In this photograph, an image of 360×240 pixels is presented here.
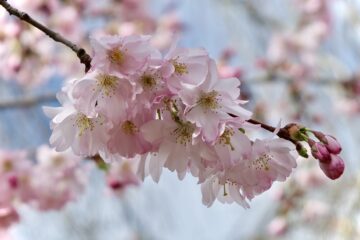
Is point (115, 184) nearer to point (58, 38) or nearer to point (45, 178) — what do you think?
point (45, 178)

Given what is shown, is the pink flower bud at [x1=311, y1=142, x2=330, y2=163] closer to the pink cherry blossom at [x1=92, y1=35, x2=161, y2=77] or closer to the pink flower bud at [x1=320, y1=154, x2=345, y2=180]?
the pink flower bud at [x1=320, y1=154, x2=345, y2=180]

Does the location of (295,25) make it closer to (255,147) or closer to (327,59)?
(327,59)

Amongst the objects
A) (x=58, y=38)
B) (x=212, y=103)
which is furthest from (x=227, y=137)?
(x=58, y=38)

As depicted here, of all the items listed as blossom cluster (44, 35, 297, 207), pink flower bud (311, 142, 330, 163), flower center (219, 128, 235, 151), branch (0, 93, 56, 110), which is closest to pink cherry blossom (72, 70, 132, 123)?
blossom cluster (44, 35, 297, 207)

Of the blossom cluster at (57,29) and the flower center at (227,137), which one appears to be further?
the blossom cluster at (57,29)

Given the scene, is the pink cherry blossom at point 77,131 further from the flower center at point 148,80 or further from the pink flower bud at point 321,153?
the pink flower bud at point 321,153

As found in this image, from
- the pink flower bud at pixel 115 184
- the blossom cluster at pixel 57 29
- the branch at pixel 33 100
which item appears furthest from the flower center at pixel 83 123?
the branch at pixel 33 100
